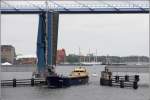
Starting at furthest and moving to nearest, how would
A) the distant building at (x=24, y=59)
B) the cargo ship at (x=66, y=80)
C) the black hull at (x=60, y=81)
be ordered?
the distant building at (x=24, y=59) → the cargo ship at (x=66, y=80) → the black hull at (x=60, y=81)

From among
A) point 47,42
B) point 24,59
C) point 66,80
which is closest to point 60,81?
point 66,80

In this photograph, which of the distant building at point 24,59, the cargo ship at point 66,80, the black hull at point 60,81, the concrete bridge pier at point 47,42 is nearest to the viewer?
the black hull at point 60,81

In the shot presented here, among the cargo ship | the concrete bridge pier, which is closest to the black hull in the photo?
the cargo ship

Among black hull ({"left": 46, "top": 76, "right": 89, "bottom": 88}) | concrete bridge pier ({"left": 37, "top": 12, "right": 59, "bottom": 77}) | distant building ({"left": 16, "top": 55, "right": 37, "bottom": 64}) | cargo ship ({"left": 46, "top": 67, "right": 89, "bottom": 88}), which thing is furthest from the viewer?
distant building ({"left": 16, "top": 55, "right": 37, "bottom": 64})

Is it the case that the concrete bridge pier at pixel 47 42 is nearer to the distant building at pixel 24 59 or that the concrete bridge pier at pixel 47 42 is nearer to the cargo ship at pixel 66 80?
the cargo ship at pixel 66 80

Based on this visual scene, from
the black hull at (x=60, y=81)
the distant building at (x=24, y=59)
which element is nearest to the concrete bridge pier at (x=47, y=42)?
the black hull at (x=60, y=81)

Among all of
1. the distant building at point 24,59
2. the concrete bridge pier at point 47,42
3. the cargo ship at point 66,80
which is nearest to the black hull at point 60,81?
the cargo ship at point 66,80

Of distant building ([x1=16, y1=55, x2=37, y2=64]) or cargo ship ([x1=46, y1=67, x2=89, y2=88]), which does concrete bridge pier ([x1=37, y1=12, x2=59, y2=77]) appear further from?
distant building ([x1=16, y1=55, x2=37, y2=64])

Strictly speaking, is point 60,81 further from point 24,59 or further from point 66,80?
point 24,59

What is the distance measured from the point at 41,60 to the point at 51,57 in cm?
188

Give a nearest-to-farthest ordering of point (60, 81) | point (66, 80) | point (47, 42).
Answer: point (60, 81) → point (66, 80) → point (47, 42)

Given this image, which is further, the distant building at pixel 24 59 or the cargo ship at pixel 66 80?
the distant building at pixel 24 59

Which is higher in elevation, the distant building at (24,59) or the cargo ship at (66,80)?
the distant building at (24,59)

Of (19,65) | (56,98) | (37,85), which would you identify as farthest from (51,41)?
(19,65)
